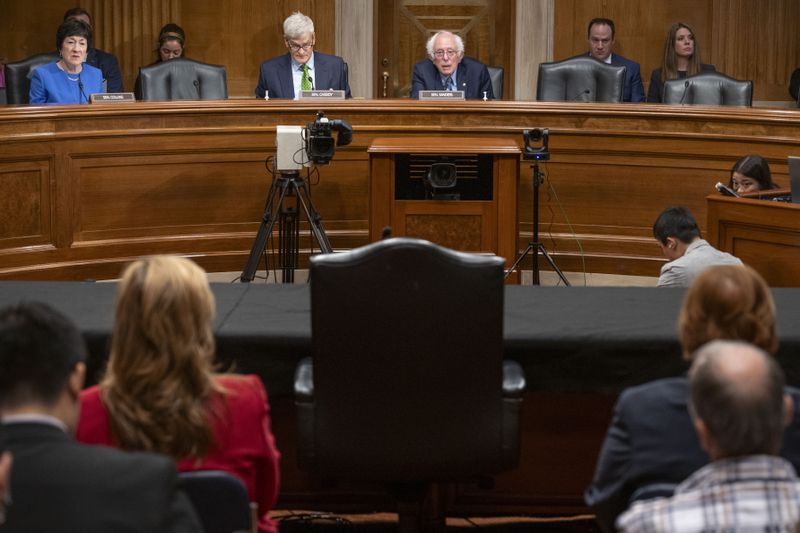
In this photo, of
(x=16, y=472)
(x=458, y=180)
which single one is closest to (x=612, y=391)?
(x=16, y=472)

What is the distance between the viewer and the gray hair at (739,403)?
200cm

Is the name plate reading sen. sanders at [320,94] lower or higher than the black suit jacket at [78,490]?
higher

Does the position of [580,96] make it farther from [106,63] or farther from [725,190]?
[106,63]

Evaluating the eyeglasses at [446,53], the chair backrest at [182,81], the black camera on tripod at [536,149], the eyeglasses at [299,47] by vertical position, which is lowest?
the black camera on tripod at [536,149]

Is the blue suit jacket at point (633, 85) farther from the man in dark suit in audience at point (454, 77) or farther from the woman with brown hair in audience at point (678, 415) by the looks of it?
the woman with brown hair in audience at point (678, 415)

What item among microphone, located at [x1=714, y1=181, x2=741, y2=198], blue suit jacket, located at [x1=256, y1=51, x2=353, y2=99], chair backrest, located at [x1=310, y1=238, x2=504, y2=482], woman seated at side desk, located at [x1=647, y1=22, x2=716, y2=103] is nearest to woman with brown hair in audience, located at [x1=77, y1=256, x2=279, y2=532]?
chair backrest, located at [x1=310, y1=238, x2=504, y2=482]

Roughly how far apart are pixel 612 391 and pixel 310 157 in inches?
149

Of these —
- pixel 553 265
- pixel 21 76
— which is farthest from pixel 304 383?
pixel 21 76

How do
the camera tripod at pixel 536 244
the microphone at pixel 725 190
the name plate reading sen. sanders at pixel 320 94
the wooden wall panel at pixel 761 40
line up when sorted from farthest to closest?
the wooden wall panel at pixel 761 40, the name plate reading sen. sanders at pixel 320 94, the camera tripod at pixel 536 244, the microphone at pixel 725 190

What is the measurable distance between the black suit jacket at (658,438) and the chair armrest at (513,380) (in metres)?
0.66

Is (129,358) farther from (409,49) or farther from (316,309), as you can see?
(409,49)

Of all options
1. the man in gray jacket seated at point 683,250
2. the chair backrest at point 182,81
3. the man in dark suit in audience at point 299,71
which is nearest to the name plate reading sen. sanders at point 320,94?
the man in dark suit in audience at point 299,71

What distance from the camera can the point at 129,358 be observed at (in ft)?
8.07

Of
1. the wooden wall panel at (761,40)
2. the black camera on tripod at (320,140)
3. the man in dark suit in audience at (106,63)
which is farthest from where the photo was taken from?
the wooden wall panel at (761,40)
